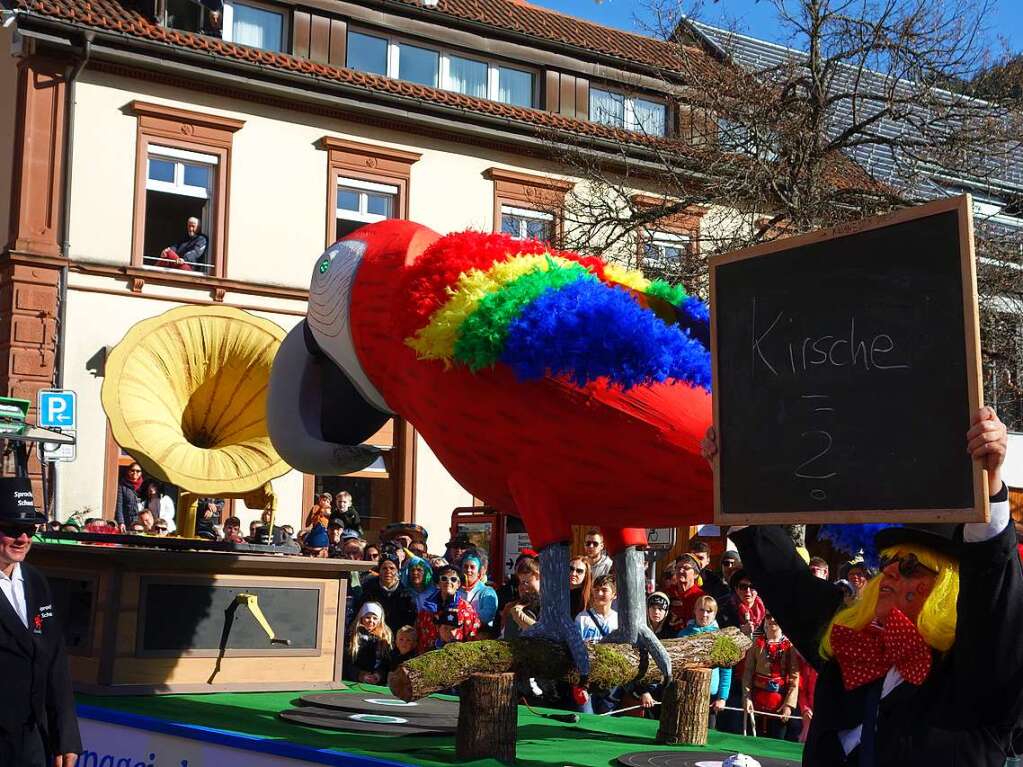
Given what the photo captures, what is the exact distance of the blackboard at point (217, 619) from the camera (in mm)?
6906

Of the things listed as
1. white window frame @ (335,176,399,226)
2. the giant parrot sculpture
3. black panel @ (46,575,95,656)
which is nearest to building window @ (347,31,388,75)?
white window frame @ (335,176,399,226)

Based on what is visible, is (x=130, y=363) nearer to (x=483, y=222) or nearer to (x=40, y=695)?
(x=40, y=695)

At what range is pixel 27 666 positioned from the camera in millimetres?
5027

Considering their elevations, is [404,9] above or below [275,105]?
above

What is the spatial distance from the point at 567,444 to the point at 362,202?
17.2m

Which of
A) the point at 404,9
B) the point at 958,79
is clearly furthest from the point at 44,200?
the point at 958,79

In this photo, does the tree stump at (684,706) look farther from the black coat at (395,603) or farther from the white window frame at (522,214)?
the white window frame at (522,214)

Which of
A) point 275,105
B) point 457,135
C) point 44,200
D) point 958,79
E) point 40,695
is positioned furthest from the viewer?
point 457,135

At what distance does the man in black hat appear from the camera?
4.94 m

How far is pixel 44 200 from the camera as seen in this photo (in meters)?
19.1

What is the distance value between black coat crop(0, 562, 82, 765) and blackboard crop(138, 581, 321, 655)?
1679 millimetres

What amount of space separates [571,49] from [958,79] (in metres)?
9.23

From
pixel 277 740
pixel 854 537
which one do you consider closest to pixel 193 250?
pixel 277 740

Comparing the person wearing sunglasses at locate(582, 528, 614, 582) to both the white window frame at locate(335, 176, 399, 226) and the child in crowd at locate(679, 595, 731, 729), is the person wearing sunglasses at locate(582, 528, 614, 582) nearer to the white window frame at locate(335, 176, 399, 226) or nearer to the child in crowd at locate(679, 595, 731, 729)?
the child in crowd at locate(679, 595, 731, 729)
